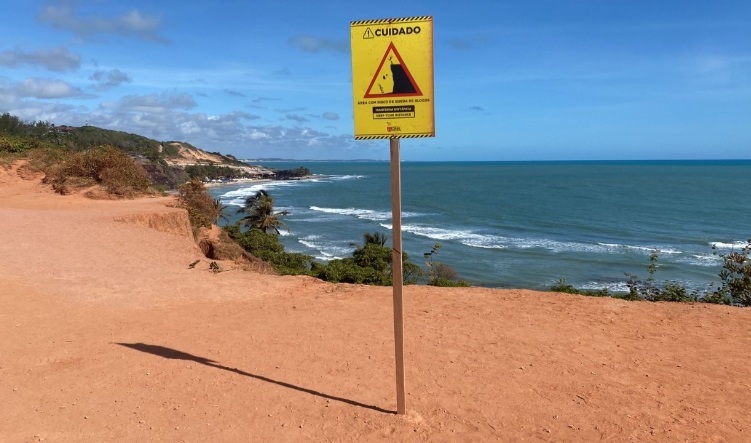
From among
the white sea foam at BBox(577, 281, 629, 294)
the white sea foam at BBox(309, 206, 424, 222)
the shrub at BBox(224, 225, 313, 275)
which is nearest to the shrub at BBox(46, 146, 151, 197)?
the shrub at BBox(224, 225, 313, 275)

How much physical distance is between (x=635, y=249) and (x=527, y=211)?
2046cm

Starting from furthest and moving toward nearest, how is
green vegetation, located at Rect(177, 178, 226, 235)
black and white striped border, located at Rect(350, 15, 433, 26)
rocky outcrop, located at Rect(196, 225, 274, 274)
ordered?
green vegetation, located at Rect(177, 178, 226, 235), rocky outcrop, located at Rect(196, 225, 274, 274), black and white striped border, located at Rect(350, 15, 433, 26)

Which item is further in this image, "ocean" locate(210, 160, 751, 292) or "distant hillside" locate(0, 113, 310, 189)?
"distant hillside" locate(0, 113, 310, 189)

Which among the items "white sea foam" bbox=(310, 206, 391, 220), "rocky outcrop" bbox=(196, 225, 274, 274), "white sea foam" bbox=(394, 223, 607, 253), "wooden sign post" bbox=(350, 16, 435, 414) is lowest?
"white sea foam" bbox=(394, 223, 607, 253)

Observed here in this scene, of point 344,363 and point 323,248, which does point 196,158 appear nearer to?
point 323,248

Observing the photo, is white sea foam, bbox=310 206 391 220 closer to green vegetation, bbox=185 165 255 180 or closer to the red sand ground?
the red sand ground

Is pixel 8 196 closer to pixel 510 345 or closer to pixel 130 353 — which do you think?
pixel 130 353

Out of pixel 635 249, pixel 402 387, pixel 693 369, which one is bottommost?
pixel 635 249

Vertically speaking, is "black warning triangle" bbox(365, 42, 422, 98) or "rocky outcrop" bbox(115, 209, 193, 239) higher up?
"black warning triangle" bbox(365, 42, 422, 98)

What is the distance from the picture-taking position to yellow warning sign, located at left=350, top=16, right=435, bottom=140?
12.7 ft

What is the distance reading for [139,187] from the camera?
23.9m

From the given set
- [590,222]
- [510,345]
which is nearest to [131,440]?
[510,345]

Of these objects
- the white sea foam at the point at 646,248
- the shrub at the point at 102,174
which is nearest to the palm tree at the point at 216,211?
the shrub at the point at 102,174

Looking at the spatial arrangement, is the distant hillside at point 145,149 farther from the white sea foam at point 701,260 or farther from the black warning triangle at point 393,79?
the white sea foam at point 701,260
